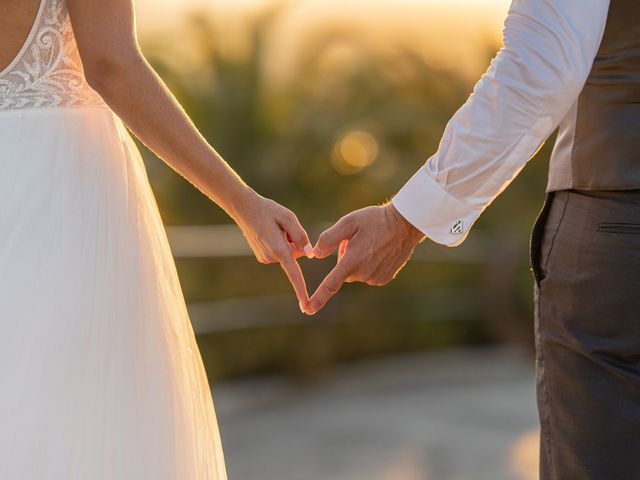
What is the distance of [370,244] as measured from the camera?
2.80 meters

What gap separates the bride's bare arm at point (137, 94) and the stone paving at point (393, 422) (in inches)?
118

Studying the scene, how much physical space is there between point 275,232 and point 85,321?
622mm

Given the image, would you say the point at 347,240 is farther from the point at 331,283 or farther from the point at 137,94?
the point at 137,94

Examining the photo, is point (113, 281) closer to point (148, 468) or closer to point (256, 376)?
point (148, 468)

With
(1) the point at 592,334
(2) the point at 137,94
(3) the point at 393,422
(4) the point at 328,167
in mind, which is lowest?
(3) the point at 393,422

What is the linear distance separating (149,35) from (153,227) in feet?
20.6

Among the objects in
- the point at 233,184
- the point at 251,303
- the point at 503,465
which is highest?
the point at 233,184

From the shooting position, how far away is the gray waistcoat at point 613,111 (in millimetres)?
2305

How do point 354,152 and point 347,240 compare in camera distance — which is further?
point 354,152

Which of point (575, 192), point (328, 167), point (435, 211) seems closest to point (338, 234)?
point (435, 211)

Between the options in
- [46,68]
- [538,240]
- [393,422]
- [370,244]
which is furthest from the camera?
[393,422]

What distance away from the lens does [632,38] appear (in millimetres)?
2305

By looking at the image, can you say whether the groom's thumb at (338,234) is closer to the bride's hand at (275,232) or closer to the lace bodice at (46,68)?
the bride's hand at (275,232)

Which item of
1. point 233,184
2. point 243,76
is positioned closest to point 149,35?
point 243,76
